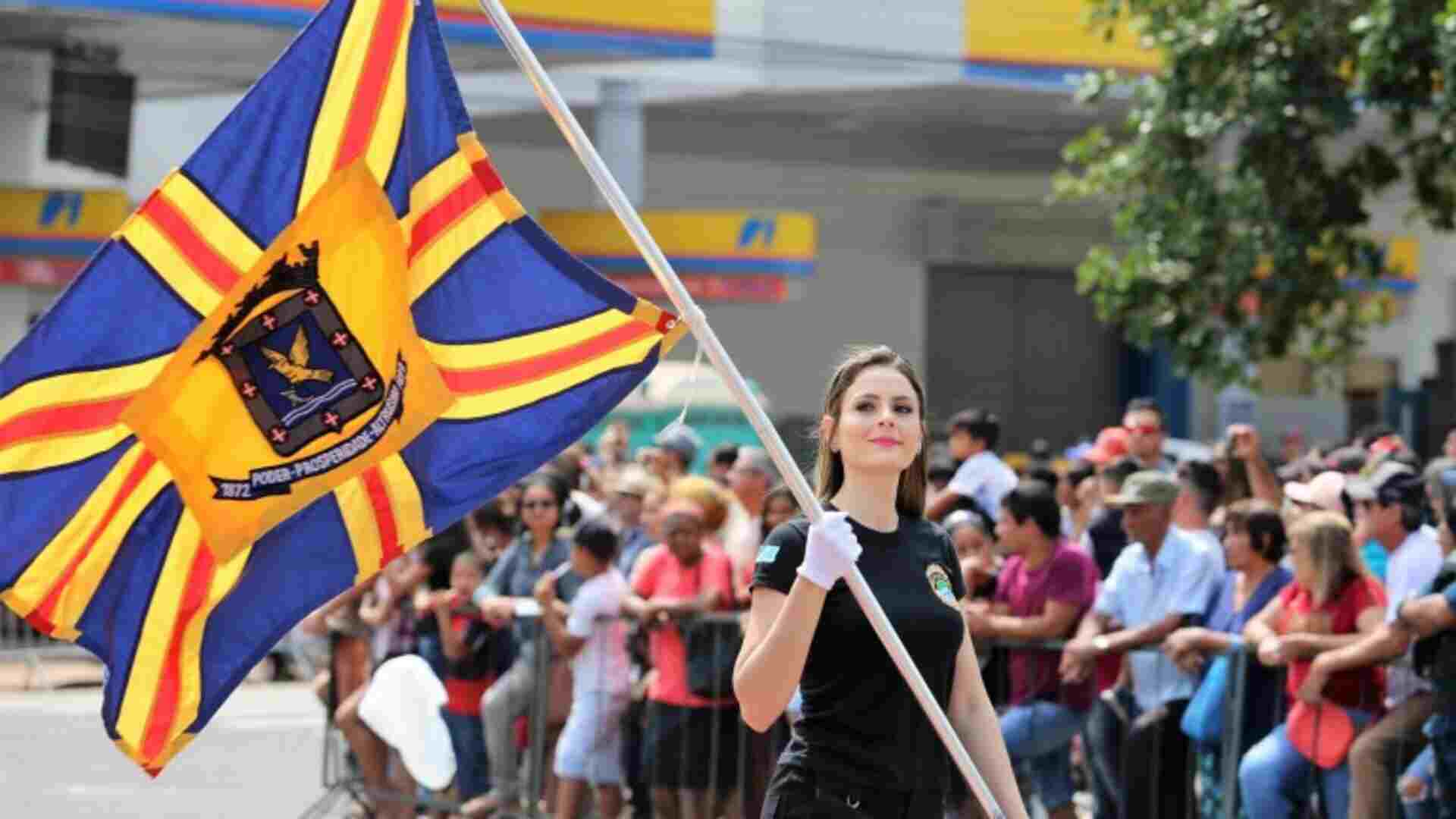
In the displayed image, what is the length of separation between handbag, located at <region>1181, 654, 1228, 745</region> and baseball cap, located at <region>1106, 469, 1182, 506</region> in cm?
92

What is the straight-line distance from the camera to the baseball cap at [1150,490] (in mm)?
11305

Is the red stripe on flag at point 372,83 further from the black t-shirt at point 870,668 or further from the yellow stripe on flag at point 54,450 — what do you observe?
the black t-shirt at point 870,668

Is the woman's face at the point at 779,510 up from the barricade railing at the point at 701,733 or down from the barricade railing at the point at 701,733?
up

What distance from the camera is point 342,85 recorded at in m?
6.29

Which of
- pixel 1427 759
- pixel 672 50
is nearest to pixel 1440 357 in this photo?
pixel 672 50

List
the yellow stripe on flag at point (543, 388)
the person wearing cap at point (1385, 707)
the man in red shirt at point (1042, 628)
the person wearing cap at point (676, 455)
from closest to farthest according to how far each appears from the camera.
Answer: the yellow stripe on flag at point (543, 388), the person wearing cap at point (1385, 707), the man in red shirt at point (1042, 628), the person wearing cap at point (676, 455)

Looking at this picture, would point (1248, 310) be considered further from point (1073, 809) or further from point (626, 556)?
point (1073, 809)

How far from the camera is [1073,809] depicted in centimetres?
1123

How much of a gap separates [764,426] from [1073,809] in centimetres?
587

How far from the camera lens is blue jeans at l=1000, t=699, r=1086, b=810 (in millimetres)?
11242

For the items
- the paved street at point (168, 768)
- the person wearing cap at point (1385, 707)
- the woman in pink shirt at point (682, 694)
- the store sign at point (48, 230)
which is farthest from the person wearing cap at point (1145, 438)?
the store sign at point (48, 230)

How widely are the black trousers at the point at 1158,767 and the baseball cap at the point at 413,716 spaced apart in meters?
2.94

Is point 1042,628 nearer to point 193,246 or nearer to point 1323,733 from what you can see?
point 1323,733

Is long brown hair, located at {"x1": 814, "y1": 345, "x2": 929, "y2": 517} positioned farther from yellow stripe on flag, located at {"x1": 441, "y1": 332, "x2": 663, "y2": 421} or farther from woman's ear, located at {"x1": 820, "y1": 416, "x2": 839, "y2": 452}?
yellow stripe on flag, located at {"x1": 441, "y1": 332, "x2": 663, "y2": 421}
